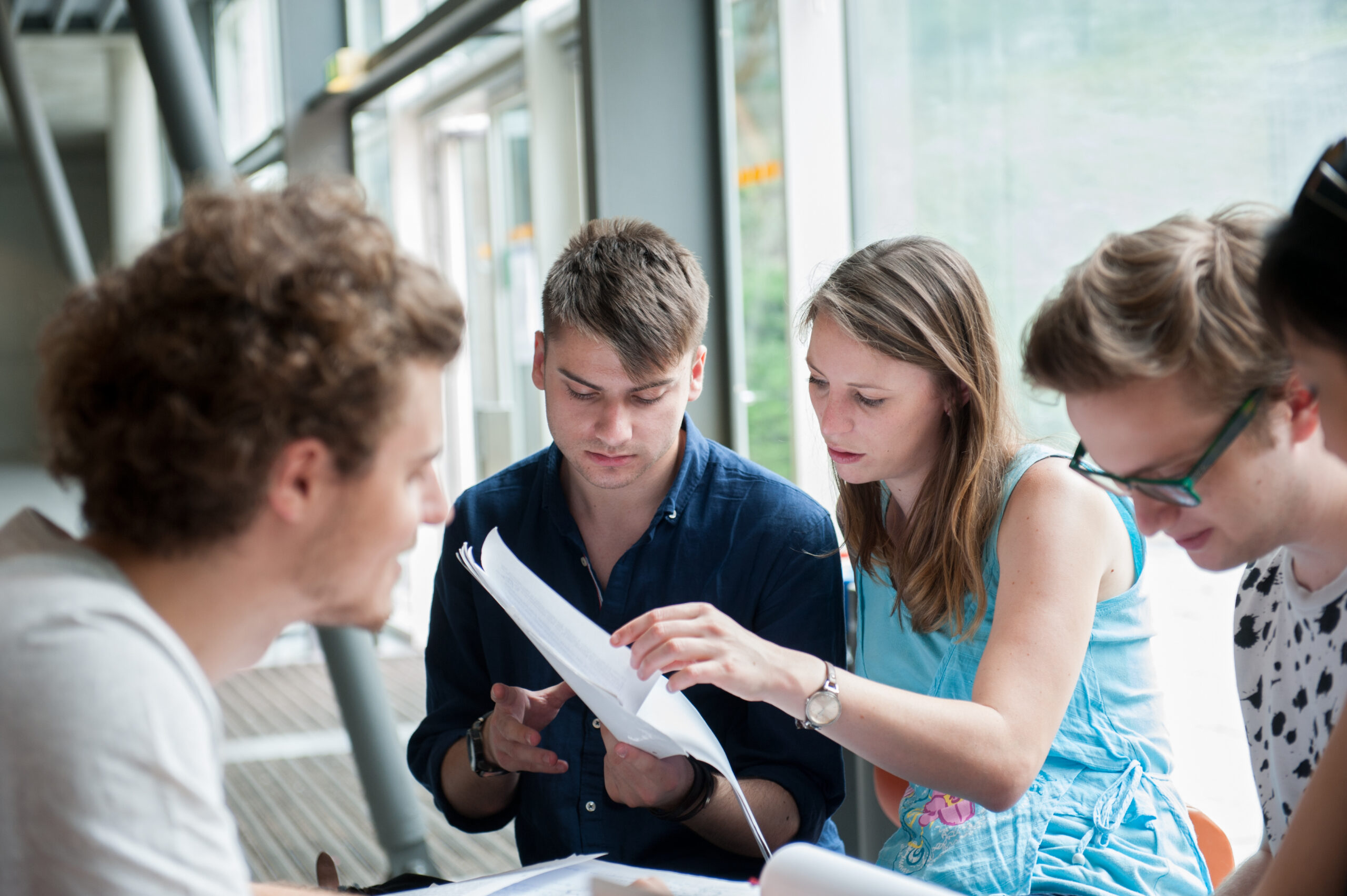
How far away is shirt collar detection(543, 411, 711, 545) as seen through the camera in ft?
5.75

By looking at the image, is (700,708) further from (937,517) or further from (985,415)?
(985,415)

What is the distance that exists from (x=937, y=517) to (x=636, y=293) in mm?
552

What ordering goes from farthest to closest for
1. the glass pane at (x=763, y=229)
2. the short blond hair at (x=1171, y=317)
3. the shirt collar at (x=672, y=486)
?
the glass pane at (x=763, y=229) → the shirt collar at (x=672, y=486) → the short blond hair at (x=1171, y=317)

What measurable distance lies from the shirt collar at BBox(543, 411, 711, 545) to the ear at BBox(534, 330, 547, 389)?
11 cm

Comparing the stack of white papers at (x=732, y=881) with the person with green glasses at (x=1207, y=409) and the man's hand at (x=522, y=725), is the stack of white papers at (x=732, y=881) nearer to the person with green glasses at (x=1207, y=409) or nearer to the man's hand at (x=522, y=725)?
the man's hand at (x=522, y=725)

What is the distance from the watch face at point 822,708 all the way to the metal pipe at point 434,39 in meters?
3.05

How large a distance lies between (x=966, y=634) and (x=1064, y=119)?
4.81ft

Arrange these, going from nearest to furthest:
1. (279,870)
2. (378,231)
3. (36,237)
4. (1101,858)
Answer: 1. (378,231)
2. (1101,858)
3. (279,870)
4. (36,237)

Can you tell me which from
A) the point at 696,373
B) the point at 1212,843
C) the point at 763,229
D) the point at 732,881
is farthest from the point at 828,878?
the point at 763,229

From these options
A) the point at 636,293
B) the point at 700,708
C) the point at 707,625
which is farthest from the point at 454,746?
the point at 636,293

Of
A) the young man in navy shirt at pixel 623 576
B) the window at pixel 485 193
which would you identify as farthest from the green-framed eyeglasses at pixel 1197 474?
the window at pixel 485 193

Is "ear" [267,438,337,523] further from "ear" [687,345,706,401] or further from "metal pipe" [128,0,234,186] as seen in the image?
"metal pipe" [128,0,234,186]

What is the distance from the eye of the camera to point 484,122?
607cm

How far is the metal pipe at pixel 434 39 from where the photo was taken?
404 centimetres
